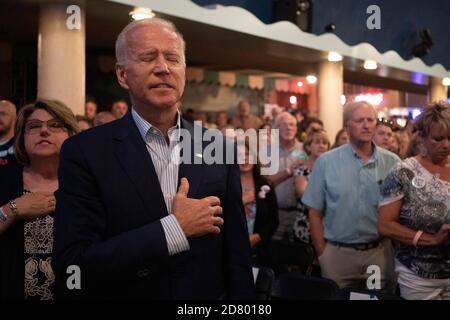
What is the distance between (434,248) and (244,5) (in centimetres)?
472

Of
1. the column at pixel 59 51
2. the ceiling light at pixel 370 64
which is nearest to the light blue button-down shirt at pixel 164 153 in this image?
the column at pixel 59 51

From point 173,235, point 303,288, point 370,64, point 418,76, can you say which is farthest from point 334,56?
point 173,235

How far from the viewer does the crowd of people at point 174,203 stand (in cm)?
149

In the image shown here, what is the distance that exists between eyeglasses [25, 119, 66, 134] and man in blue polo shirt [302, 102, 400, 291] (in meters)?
1.73

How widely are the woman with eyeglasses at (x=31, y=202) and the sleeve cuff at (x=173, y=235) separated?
1.03 meters

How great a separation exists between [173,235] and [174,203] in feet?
0.29

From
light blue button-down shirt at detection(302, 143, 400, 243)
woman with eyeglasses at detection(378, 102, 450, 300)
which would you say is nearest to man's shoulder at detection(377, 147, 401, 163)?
light blue button-down shirt at detection(302, 143, 400, 243)

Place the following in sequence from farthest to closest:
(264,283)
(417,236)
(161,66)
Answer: (264,283)
(417,236)
(161,66)

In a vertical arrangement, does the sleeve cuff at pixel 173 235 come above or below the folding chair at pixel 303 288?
above

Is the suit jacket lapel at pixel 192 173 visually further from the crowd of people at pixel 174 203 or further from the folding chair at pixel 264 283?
the folding chair at pixel 264 283

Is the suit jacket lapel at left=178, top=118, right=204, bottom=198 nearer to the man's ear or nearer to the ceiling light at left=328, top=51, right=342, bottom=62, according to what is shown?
the man's ear

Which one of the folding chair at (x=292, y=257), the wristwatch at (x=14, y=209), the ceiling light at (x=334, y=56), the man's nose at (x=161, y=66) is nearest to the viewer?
the man's nose at (x=161, y=66)

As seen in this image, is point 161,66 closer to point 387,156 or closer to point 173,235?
point 173,235

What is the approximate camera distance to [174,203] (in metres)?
1.48
